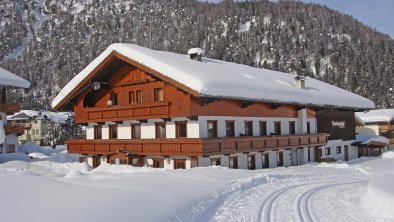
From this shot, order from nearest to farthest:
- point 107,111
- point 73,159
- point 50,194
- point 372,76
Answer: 1. point 50,194
2. point 107,111
3. point 73,159
4. point 372,76

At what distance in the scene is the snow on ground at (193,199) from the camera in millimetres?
9352

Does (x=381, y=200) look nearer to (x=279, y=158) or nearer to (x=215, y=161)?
(x=215, y=161)

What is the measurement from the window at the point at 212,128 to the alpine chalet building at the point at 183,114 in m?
0.06

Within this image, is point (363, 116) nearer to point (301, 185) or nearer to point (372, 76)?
point (301, 185)

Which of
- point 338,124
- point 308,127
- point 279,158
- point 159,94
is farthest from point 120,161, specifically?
point 338,124

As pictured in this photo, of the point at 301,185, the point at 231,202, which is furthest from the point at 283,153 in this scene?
the point at 231,202

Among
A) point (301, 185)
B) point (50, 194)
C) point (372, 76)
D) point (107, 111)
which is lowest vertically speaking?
point (301, 185)

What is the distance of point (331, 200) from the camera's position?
1499cm

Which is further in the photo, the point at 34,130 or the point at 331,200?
the point at 34,130

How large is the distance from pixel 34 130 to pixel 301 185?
8233 cm

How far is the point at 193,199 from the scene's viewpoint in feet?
42.0

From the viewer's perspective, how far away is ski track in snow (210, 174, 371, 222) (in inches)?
468

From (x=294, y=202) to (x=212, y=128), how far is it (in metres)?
12.0

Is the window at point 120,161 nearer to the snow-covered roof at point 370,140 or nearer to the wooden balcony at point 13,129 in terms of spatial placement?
the wooden balcony at point 13,129
